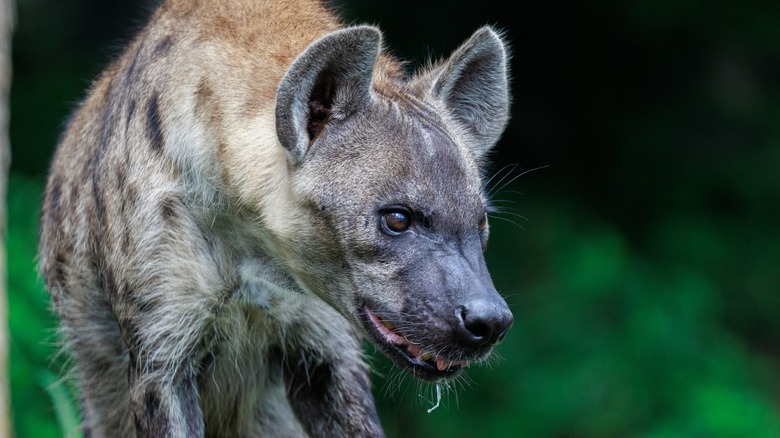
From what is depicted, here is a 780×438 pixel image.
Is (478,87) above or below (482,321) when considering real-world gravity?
above

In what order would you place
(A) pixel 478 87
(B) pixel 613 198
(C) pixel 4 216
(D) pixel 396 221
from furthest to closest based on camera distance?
(B) pixel 613 198 → (C) pixel 4 216 → (A) pixel 478 87 → (D) pixel 396 221

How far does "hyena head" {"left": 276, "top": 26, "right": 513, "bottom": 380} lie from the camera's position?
3.61 m

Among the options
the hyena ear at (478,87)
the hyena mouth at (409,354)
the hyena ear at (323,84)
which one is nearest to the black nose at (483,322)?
the hyena mouth at (409,354)

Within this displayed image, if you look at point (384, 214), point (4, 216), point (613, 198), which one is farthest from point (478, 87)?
point (613, 198)

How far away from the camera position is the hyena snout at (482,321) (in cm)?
352

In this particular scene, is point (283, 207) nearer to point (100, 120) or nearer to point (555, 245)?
point (100, 120)

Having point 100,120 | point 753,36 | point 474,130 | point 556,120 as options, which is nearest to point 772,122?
point 753,36

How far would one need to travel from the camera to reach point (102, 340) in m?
4.63

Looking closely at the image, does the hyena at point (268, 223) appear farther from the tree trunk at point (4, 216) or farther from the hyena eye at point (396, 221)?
the tree trunk at point (4, 216)

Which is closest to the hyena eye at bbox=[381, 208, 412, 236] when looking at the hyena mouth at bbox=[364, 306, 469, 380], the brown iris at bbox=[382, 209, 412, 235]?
the brown iris at bbox=[382, 209, 412, 235]

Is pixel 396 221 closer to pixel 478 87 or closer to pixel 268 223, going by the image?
pixel 268 223

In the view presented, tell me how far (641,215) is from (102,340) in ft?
19.0

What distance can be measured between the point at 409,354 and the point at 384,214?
0.46 meters

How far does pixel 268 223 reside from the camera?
3926 mm
